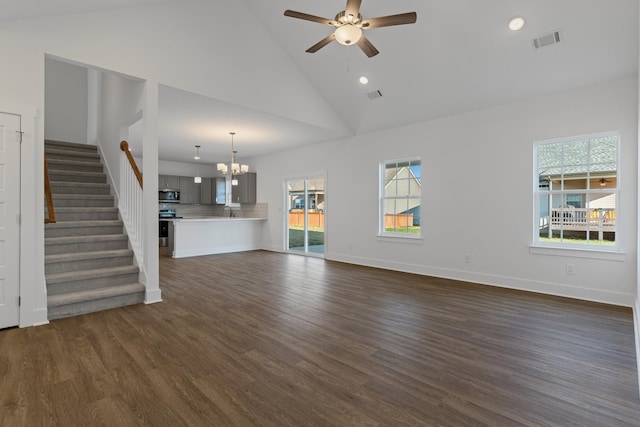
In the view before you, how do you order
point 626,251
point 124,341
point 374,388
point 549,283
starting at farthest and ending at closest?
point 549,283 < point 626,251 < point 124,341 < point 374,388

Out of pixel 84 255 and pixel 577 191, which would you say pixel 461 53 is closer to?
pixel 577 191

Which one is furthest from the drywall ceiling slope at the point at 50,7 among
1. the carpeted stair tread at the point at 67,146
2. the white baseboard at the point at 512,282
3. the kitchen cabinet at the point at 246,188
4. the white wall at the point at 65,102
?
the kitchen cabinet at the point at 246,188

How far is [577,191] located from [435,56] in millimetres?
2741

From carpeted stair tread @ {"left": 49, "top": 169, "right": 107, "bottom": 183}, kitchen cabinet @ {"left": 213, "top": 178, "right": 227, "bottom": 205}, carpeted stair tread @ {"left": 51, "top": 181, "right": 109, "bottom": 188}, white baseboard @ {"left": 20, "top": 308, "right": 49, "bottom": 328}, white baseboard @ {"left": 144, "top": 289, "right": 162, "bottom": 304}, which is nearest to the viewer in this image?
white baseboard @ {"left": 20, "top": 308, "right": 49, "bottom": 328}

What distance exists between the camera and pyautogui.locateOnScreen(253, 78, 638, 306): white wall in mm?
4062

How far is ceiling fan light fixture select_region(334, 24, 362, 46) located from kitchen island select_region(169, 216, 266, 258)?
6.04 m

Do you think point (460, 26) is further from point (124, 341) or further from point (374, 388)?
point (124, 341)

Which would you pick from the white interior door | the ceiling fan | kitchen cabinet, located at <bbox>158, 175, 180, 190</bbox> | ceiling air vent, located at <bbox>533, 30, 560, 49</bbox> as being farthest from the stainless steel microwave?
A: ceiling air vent, located at <bbox>533, 30, 560, 49</bbox>

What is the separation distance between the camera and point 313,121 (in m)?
6.06

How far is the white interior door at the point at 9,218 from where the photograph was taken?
10.1 feet

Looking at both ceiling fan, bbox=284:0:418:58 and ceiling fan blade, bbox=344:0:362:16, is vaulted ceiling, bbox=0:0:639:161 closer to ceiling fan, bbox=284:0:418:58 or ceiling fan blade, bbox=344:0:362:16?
ceiling fan, bbox=284:0:418:58

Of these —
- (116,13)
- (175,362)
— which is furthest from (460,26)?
(175,362)

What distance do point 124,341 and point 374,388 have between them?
87.9 inches

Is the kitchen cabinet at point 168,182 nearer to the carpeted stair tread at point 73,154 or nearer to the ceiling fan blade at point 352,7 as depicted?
the carpeted stair tread at point 73,154
